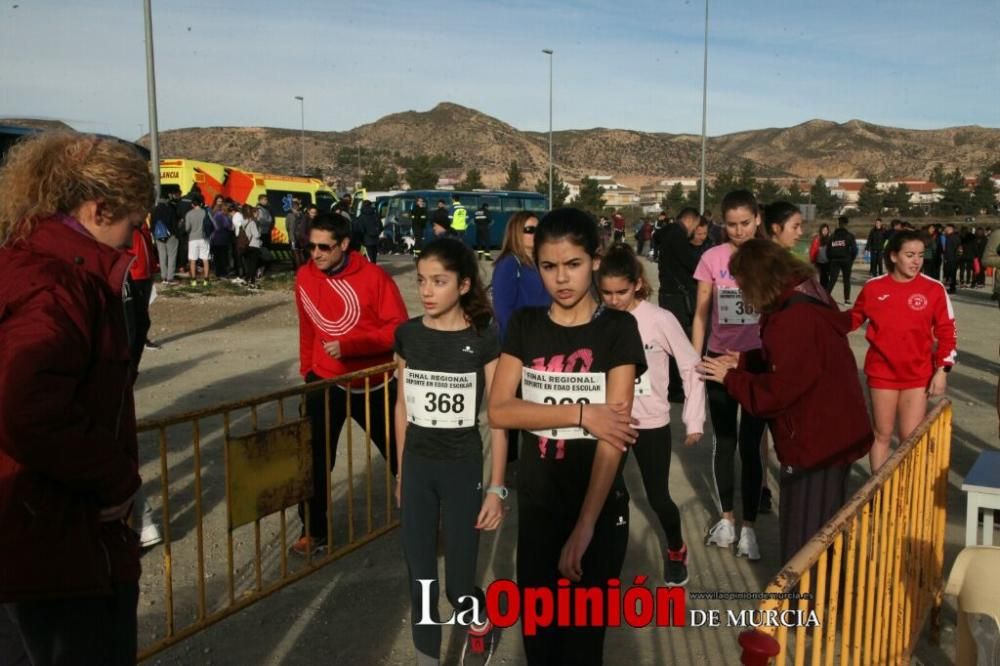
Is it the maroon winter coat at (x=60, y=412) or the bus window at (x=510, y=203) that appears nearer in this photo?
the maroon winter coat at (x=60, y=412)

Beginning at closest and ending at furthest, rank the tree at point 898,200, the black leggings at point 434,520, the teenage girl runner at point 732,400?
1. the black leggings at point 434,520
2. the teenage girl runner at point 732,400
3. the tree at point 898,200

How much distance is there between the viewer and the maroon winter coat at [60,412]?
1959mm

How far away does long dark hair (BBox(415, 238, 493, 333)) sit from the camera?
12.1 ft

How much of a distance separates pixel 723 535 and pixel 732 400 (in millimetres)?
798

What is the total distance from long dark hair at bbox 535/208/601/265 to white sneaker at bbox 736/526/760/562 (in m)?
2.86

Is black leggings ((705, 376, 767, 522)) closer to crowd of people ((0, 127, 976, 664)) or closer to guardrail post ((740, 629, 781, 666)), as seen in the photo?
crowd of people ((0, 127, 976, 664))

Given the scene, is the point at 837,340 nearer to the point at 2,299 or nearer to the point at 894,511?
the point at 894,511

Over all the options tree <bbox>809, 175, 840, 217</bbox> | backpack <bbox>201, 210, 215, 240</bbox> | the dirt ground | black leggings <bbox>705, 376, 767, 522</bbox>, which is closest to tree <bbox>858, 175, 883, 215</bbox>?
tree <bbox>809, 175, 840, 217</bbox>

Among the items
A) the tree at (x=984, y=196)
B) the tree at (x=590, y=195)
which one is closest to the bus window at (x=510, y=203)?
the tree at (x=590, y=195)

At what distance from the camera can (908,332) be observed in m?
5.35

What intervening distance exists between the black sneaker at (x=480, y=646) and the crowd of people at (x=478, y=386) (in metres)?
0.01

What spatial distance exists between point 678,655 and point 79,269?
302 centimetres

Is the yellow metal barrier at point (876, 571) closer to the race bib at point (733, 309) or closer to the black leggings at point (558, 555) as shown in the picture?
the black leggings at point (558, 555)

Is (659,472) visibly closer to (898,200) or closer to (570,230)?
(570,230)
